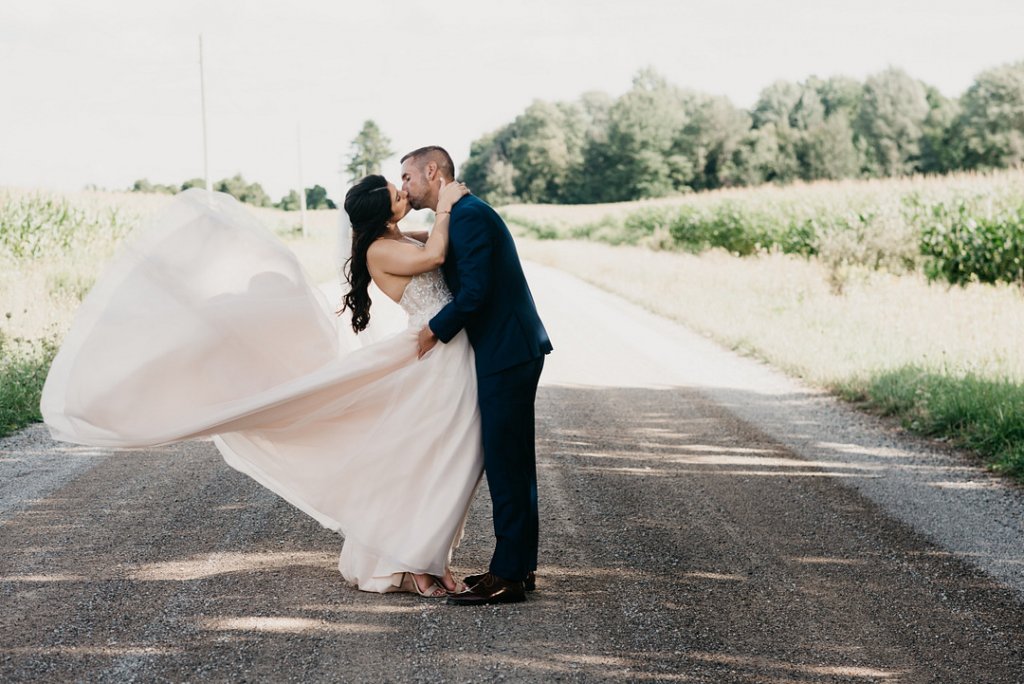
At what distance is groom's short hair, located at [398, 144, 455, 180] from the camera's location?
4766 mm

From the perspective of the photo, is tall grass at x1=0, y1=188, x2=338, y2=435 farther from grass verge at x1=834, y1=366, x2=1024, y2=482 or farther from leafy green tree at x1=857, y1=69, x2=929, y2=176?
leafy green tree at x1=857, y1=69, x2=929, y2=176

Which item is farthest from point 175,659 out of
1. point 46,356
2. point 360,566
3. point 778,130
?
point 778,130

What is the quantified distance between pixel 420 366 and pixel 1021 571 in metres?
3.09

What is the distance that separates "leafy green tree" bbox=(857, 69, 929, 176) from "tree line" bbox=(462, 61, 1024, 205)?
118 mm

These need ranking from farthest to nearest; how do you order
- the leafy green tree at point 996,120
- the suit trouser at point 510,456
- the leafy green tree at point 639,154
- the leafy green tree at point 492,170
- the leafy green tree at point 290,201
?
1. the leafy green tree at point 492,170
2. the leafy green tree at point 290,201
3. the leafy green tree at point 639,154
4. the leafy green tree at point 996,120
5. the suit trouser at point 510,456

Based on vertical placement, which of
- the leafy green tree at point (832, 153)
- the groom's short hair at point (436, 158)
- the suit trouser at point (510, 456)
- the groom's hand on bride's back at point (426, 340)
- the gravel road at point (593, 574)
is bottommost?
the gravel road at point (593, 574)

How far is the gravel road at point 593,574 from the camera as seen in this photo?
3.93 meters

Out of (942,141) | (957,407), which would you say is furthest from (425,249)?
(942,141)

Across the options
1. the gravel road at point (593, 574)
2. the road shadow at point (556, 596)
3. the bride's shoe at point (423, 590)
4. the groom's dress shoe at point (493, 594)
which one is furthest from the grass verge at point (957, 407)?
the bride's shoe at point (423, 590)

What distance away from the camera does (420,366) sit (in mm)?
4844

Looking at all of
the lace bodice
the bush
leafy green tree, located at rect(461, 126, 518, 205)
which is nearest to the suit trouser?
the lace bodice

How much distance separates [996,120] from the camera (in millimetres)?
67062

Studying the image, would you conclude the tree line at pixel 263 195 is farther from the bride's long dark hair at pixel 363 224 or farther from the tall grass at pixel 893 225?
the bride's long dark hair at pixel 363 224

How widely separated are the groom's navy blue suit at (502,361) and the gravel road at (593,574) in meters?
0.34
